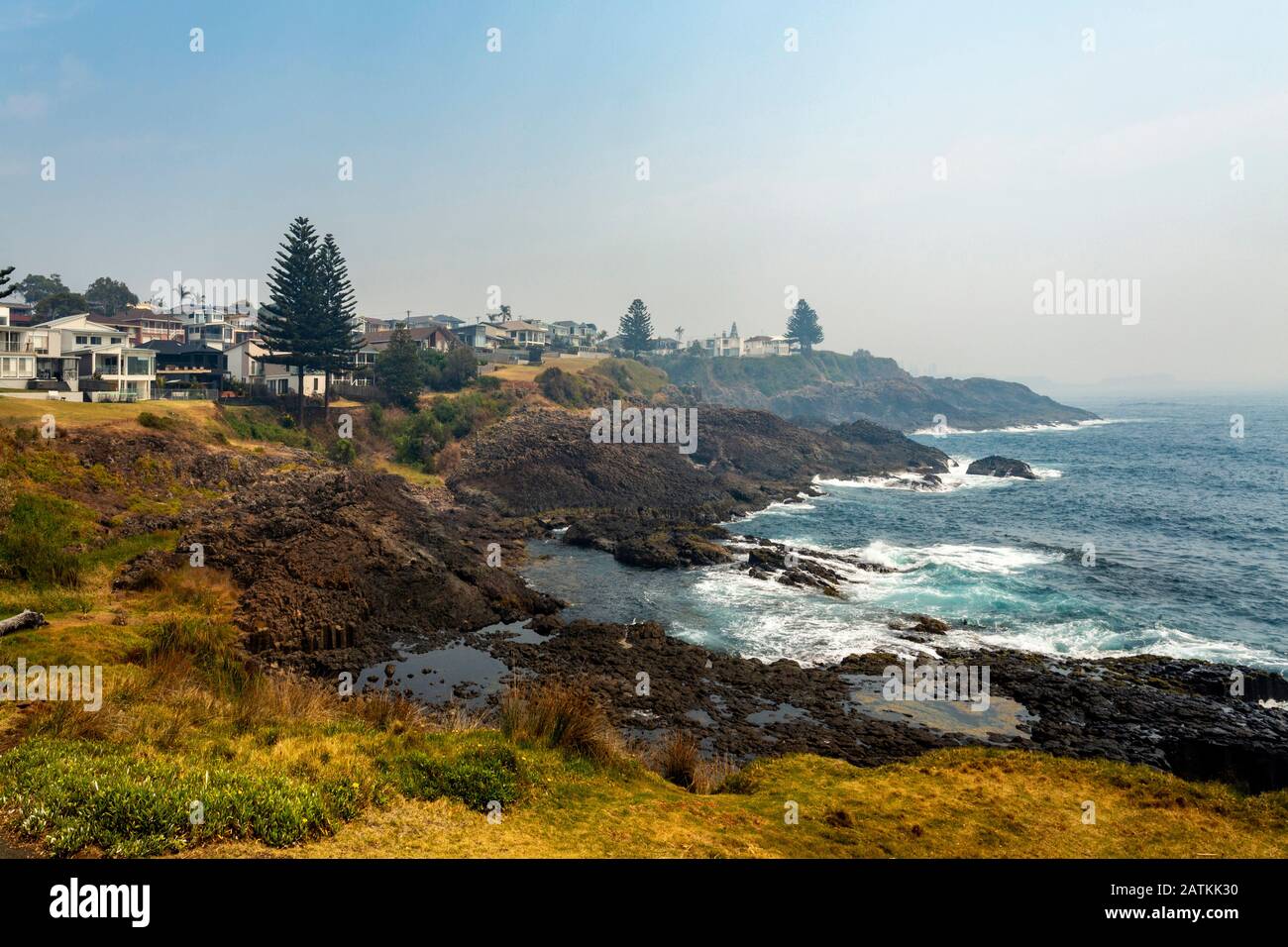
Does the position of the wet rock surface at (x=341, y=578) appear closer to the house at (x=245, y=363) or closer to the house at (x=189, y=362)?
the house at (x=245, y=363)

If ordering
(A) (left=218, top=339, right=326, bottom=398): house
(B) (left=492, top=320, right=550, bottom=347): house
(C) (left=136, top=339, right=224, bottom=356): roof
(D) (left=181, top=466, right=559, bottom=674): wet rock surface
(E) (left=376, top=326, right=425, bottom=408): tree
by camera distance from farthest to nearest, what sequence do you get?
(B) (left=492, top=320, right=550, bottom=347): house, (E) (left=376, top=326, right=425, bottom=408): tree, (C) (left=136, top=339, right=224, bottom=356): roof, (A) (left=218, top=339, right=326, bottom=398): house, (D) (left=181, top=466, right=559, bottom=674): wet rock surface

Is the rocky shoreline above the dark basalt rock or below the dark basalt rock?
below

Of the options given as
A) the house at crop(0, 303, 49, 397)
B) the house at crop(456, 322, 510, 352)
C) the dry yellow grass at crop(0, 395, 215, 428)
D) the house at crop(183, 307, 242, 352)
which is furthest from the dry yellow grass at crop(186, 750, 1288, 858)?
the house at crop(456, 322, 510, 352)

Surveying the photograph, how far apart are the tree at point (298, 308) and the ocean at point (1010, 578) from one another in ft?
110

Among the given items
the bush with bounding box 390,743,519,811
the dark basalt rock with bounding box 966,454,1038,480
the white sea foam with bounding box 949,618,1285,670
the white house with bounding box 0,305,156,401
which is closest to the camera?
the bush with bounding box 390,743,519,811

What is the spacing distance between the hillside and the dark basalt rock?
68.8 meters

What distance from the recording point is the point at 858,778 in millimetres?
17219

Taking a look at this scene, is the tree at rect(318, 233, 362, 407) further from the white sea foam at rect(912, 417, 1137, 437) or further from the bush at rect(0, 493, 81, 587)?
the white sea foam at rect(912, 417, 1137, 437)

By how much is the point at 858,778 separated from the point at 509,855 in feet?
32.6

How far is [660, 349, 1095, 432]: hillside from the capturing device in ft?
537

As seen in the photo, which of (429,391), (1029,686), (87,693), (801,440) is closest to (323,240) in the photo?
(429,391)

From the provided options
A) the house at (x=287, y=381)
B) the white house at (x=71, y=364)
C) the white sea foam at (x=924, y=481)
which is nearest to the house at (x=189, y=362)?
the house at (x=287, y=381)

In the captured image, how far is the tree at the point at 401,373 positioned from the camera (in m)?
73.7

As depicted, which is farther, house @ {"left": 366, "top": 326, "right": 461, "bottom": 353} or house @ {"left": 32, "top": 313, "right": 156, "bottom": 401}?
house @ {"left": 366, "top": 326, "right": 461, "bottom": 353}
